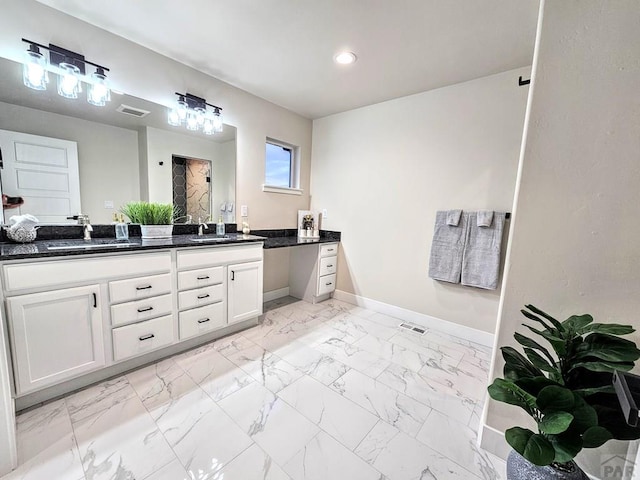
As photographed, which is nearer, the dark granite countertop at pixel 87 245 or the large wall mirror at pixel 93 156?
the dark granite countertop at pixel 87 245

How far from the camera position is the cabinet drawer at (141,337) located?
1.72 metres

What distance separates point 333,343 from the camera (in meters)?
2.35

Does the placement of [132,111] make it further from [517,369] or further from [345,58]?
[517,369]

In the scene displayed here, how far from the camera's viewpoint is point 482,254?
2342 mm

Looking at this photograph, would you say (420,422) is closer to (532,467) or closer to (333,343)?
(532,467)

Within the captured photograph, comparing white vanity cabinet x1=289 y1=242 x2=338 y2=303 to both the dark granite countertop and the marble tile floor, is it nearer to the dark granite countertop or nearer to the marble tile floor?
the dark granite countertop

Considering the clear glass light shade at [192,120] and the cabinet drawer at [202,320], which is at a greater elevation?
the clear glass light shade at [192,120]

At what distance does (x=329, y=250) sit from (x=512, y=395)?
251 cm

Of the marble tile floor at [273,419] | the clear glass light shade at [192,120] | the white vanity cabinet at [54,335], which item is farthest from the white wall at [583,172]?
the clear glass light shade at [192,120]

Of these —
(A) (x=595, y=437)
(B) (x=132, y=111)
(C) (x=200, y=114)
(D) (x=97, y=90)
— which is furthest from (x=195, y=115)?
(A) (x=595, y=437)

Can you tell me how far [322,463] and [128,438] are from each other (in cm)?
100

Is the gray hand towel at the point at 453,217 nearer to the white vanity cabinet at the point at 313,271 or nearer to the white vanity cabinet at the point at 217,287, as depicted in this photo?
the white vanity cabinet at the point at 313,271

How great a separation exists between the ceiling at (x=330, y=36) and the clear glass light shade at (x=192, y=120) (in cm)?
41

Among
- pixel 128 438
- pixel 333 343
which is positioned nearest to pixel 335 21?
pixel 333 343
